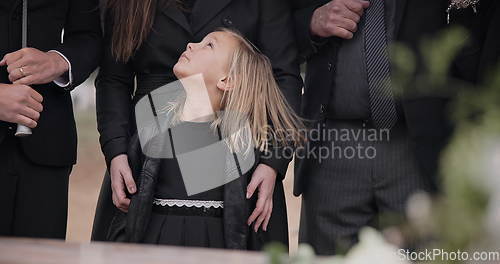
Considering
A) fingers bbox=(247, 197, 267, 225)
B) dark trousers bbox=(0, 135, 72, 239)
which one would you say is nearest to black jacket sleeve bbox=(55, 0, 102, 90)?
dark trousers bbox=(0, 135, 72, 239)

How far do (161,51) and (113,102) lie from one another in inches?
8.7

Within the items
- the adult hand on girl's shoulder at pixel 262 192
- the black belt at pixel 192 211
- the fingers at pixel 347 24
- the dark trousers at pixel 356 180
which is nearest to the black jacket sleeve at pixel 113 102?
the black belt at pixel 192 211

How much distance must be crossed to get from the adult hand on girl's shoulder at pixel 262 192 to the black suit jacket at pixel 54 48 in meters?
0.58

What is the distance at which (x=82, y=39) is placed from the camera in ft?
8.16

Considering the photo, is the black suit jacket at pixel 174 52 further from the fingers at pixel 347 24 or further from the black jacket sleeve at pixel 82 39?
the fingers at pixel 347 24

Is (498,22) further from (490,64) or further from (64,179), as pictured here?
(64,179)

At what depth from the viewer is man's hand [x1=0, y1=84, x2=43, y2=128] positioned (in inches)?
86.6

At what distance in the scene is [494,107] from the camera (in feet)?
1.91

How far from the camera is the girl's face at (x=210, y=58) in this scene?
7.67ft

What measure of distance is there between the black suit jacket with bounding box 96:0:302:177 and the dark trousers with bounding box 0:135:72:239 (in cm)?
19

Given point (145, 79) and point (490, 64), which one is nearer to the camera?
point (490, 64)

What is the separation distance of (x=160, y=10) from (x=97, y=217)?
0.69 meters

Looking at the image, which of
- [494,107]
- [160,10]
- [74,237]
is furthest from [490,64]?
[74,237]

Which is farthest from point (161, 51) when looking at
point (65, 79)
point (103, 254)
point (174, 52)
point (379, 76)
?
point (103, 254)
